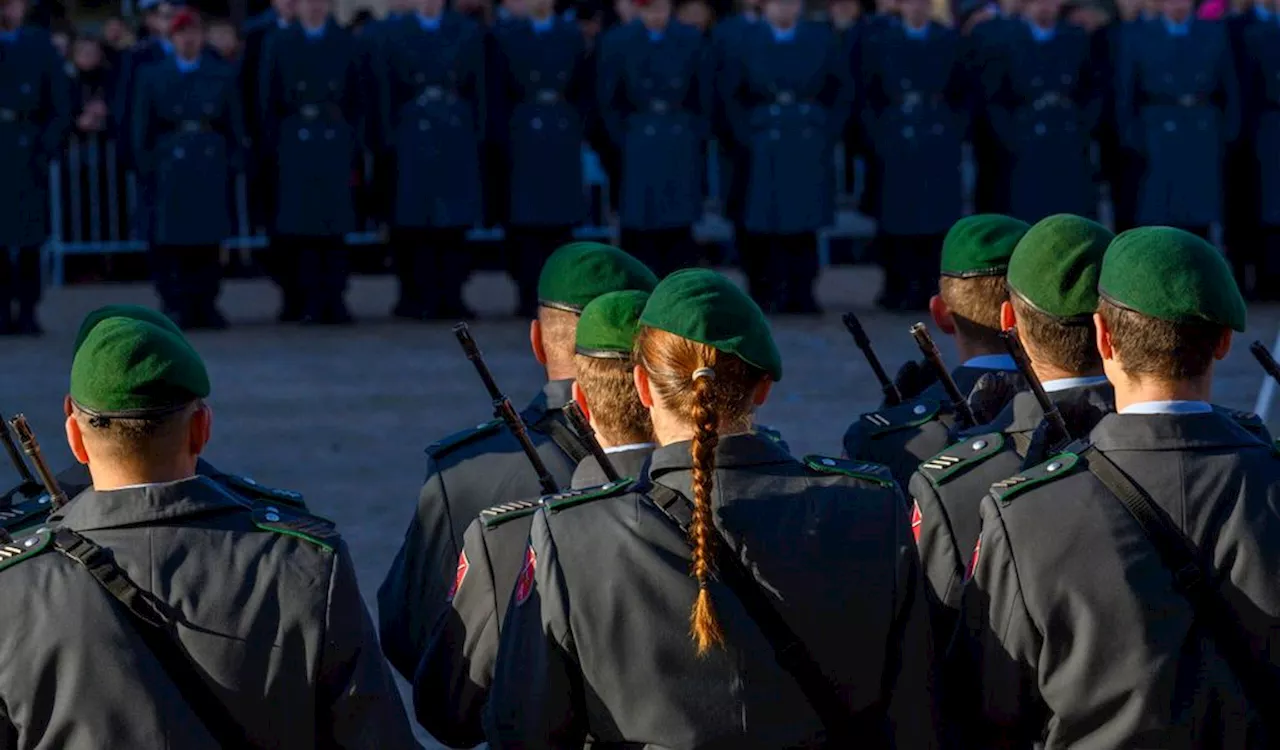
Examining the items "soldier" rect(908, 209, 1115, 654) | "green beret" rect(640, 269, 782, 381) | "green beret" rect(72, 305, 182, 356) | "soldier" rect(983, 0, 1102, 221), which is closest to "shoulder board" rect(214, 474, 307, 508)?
"green beret" rect(72, 305, 182, 356)

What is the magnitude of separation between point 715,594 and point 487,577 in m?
0.75

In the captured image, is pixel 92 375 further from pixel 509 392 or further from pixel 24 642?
pixel 509 392

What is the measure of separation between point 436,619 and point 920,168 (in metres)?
9.89

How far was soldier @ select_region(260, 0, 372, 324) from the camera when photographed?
13.5 meters

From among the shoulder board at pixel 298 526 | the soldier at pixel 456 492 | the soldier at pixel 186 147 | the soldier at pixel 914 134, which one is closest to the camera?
the shoulder board at pixel 298 526

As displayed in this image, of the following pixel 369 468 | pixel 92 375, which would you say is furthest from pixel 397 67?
pixel 92 375

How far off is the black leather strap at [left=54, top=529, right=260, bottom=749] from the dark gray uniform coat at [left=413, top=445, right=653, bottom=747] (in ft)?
2.25

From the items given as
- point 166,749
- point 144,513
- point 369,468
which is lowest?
point 369,468

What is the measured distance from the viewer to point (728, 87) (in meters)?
13.9

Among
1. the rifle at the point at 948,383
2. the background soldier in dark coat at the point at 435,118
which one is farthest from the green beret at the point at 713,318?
the background soldier in dark coat at the point at 435,118

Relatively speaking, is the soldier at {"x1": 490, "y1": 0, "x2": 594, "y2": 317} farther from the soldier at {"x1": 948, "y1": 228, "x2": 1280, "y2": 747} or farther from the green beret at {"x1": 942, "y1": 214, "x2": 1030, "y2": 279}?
the soldier at {"x1": 948, "y1": 228, "x2": 1280, "y2": 747}

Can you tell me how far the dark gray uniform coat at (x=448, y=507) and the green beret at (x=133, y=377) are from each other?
46.0 inches

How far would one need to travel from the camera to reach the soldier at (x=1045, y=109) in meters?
14.1

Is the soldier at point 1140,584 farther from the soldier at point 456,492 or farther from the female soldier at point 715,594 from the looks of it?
the soldier at point 456,492
